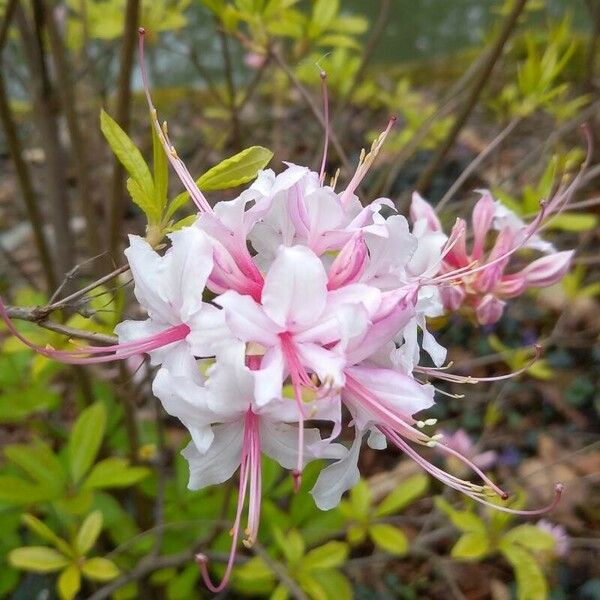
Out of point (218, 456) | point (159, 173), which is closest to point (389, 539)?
point (218, 456)

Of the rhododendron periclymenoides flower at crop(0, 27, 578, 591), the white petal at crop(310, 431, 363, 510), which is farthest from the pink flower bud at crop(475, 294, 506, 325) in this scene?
the white petal at crop(310, 431, 363, 510)

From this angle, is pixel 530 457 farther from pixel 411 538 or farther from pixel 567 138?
pixel 567 138

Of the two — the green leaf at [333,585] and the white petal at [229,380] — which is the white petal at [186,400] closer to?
the white petal at [229,380]

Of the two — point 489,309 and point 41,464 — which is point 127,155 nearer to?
point 489,309

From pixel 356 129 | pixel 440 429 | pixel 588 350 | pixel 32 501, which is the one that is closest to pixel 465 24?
pixel 356 129

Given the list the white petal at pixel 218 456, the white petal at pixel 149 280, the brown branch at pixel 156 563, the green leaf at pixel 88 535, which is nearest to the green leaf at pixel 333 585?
the brown branch at pixel 156 563

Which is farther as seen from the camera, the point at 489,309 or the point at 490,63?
the point at 490,63
